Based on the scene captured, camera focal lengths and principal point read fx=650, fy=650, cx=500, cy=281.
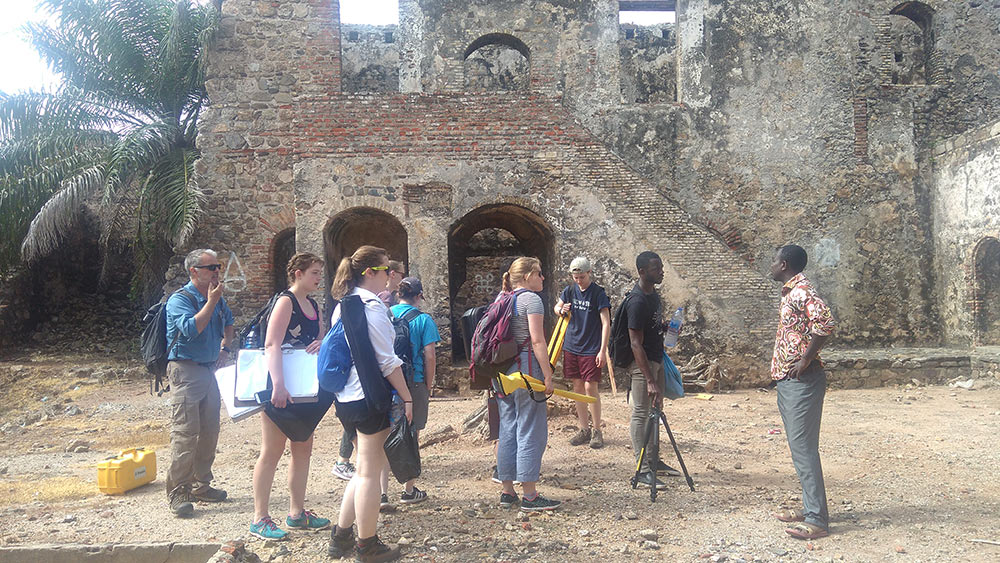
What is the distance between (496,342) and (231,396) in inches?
66.7

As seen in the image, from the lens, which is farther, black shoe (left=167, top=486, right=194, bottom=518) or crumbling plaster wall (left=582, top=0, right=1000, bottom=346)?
crumbling plaster wall (left=582, top=0, right=1000, bottom=346)

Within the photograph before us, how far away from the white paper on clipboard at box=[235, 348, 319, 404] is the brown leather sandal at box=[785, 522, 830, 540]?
2.97 m

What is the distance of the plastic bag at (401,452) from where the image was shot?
11.2 feet

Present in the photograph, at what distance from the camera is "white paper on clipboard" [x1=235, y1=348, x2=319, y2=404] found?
3811 millimetres

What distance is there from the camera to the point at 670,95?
57.0ft

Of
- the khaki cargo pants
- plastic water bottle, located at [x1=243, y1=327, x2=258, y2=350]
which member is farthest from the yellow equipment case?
plastic water bottle, located at [x1=243, y1=327, x2=258, y2=350]

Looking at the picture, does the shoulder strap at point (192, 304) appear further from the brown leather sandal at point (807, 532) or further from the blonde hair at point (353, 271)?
the brown leather sandal at point (807, 532)

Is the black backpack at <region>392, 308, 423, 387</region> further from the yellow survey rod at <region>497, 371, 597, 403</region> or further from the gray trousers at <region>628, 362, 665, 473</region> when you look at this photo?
the gray trousers at <region>628, 362, 665, 473</region>

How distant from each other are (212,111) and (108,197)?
2.62 metres

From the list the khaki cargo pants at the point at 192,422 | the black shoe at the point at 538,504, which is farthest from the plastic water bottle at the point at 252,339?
the black shoe at the point at 538,504

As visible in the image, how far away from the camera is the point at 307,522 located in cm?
410

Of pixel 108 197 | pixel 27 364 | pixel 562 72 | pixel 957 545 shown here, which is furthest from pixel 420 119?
pixel 27 364

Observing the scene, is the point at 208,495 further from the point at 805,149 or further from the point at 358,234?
the point at 805,149

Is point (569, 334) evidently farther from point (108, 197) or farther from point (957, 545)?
point (108, 197)
